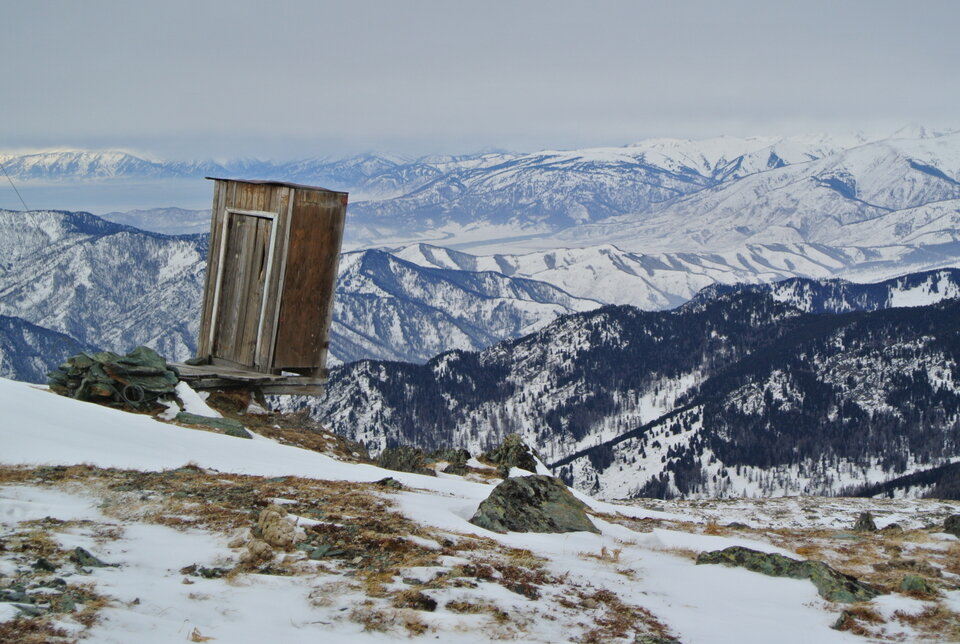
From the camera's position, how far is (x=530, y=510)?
15.0 m

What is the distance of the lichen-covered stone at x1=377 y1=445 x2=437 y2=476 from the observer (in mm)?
24281

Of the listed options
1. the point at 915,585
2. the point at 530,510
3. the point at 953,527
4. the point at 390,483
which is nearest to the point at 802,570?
the point at 915,585

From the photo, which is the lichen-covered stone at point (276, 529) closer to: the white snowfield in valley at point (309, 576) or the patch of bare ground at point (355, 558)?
the patch of bare ground at point (355, 558)

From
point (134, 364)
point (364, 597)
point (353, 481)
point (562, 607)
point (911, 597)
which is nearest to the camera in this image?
point (364, 597)

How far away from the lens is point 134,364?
757 inches

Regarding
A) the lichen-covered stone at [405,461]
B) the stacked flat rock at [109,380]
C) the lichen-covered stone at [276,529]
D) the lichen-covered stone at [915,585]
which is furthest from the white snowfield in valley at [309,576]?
the lichen-covered stone at [405,461]

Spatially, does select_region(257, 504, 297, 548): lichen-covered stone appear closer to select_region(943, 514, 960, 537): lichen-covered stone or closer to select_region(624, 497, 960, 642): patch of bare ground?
select_region(624, 497, 960, 642): patch of bare ground

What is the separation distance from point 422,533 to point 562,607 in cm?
306

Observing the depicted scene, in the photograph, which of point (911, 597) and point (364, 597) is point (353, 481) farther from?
point (911, 597)

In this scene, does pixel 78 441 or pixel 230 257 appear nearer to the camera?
pixel 78 441

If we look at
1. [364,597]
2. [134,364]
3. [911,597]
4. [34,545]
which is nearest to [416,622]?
[364,597]

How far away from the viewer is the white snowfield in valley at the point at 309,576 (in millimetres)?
8344

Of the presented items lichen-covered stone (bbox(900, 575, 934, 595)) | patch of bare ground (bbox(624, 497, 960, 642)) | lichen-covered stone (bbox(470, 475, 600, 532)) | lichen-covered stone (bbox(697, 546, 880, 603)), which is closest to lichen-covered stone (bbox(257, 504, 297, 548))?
lichen-covered stone (bbox(470, 475, 600, 532))

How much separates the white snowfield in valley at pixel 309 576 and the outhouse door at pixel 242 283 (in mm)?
4467
